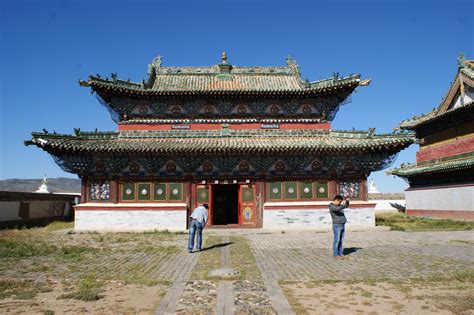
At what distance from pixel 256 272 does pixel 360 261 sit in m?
3.38

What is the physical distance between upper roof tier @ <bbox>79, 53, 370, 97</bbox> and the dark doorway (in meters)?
7.21

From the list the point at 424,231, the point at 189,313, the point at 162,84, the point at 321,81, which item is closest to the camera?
the point at 189,313

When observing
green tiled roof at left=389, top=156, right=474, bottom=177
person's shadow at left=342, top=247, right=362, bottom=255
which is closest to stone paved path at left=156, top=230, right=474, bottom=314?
person's shadow at left=342, top=247, right=362, bottom=255

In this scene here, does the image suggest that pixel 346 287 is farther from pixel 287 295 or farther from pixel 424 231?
pixel 424 231

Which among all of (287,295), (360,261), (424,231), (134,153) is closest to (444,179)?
(424,231)

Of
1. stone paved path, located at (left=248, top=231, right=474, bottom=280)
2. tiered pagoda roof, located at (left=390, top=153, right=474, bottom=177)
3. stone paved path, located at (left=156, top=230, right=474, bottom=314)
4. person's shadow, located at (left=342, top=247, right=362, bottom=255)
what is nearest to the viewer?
stone paved path, located at (left=156, top=230, right=474, bottom=314)

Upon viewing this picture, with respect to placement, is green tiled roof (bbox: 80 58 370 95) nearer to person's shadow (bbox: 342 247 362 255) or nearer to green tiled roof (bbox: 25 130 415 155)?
green tiled roof (bbox: 25 130 415 155)

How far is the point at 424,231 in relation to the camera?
1873 centimetres

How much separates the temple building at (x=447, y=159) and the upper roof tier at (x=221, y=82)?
34.0 feet

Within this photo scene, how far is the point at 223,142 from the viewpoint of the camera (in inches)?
808

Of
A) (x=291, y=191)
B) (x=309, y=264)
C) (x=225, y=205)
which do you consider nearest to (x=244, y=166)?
(x=291, y=191)

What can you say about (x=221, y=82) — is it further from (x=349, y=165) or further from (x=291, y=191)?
(x=349, y=165)

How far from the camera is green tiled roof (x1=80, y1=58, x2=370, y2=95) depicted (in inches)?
833

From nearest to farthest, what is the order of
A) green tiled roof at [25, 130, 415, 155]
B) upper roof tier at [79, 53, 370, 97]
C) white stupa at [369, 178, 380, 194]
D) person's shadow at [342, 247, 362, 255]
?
person's shadow at [342, 247, 362, 255]
green tiled roof at [25, 130, 415, 155]
upper roof tier at [79, 53, 370, 97]
white stupa at [369, 178, 380, 194]
